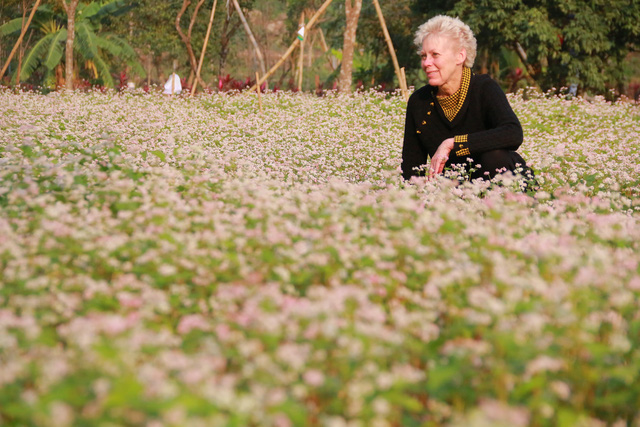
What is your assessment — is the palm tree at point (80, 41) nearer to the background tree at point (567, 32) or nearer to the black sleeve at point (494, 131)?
the background tree at point (567, 32)

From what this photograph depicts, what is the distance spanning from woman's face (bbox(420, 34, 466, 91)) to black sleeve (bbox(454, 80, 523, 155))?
41 centimetres

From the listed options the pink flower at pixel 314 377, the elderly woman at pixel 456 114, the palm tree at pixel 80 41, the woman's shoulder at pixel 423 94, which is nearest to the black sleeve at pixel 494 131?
the elderly woman at pixel 456 114

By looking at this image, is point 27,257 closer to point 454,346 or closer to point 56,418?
point 56,418

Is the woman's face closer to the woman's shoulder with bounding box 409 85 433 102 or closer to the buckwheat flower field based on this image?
the woman's shoulder with bounding box 409 85 433 102

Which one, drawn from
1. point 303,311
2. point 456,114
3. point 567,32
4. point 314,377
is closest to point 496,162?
point 456,114

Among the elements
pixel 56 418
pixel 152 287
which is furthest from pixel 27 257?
pixel 56 418

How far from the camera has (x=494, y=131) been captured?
5.84m

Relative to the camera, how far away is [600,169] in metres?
8.10

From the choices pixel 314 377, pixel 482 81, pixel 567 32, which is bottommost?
pixel 314 377

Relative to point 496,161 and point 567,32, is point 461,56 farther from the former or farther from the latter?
point 567,32

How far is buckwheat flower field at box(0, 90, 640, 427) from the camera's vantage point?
209cm

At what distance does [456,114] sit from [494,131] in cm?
55

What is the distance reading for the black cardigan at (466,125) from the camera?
584 cm

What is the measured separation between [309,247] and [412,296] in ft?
1.86
